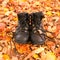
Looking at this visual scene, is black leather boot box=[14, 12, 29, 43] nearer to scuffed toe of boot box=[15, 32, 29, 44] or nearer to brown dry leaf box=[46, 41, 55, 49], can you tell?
scuffed toe of boot box=[15, 32, 29, 44]

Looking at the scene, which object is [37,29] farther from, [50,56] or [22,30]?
[50,56]

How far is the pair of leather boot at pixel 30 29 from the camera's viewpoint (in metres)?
1.86

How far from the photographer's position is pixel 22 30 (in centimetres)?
191

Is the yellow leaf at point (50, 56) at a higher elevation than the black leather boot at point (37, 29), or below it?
below

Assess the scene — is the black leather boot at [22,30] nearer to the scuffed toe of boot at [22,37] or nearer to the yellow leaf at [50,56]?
the scuffed toe of boot at [22,37]

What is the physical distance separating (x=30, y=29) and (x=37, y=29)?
0.07 m

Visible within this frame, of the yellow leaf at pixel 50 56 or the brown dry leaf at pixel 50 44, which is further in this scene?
the brown dry leaf at pixel 50 44

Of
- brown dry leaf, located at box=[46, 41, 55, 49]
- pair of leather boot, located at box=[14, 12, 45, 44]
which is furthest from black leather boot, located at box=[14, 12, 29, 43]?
brown dry leaf, located at box=[46, 41, 55, 49]

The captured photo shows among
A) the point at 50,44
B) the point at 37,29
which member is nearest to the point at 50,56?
the point at 50,44

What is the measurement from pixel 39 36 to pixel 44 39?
6 cm

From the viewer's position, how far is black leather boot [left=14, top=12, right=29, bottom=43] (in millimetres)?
1862

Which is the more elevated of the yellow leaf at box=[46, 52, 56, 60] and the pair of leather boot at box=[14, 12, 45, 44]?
the pair of leather boot at box=[14, 12, 45, 44]

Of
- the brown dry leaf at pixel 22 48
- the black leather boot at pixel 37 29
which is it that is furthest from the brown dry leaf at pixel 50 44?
the brown dry leaf at pixel 22 48

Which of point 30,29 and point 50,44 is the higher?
point 30,29
